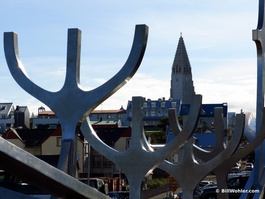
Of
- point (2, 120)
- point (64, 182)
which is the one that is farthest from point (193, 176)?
point (2, 120)

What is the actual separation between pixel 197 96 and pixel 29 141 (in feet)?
176

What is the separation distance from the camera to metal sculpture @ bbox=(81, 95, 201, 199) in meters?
15.5

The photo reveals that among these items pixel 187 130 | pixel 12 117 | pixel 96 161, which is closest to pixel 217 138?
pixel 187 130

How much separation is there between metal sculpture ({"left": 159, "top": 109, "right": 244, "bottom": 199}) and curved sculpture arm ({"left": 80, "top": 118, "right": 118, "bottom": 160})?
3.13 meters

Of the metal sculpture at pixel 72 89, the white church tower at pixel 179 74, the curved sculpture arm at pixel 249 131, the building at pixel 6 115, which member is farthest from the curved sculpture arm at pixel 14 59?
the white church tower at pixel 179 74

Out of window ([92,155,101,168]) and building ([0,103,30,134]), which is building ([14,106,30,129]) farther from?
window ([92,155,101,168])

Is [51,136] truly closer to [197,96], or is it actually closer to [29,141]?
[29,141]

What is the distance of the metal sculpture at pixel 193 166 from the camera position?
17766 mm

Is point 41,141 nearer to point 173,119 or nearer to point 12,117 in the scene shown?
point 12,117

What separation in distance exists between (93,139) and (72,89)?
4508mm

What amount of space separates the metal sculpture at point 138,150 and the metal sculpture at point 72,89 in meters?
4.14

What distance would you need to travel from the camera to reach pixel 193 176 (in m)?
18.5

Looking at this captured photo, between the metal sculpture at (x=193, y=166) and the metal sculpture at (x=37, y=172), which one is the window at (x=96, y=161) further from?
the metal sculpture at (x=37, y=172)

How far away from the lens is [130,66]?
10.2 m
